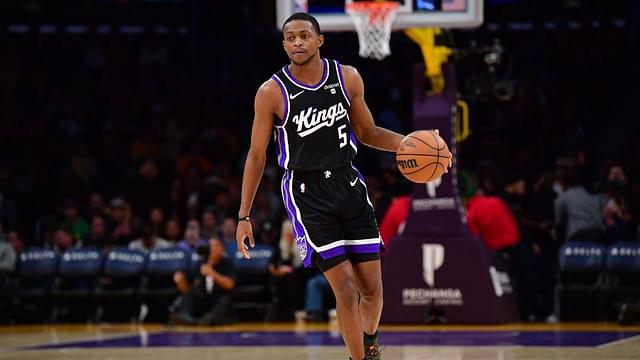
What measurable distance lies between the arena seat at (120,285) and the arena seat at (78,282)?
0.14 metres

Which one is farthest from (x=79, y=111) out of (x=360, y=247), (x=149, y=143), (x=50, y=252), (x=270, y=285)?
(x=360, y=247)

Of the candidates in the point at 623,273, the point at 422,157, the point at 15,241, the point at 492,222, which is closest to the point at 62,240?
the point at 15,241

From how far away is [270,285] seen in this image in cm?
1620

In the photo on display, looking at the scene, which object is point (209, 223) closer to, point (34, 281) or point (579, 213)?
point (34, 281)

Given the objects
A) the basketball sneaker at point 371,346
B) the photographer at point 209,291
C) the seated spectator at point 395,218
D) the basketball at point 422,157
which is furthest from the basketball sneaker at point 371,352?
the photographer at point 209,291

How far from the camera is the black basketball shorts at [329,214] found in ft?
23.6

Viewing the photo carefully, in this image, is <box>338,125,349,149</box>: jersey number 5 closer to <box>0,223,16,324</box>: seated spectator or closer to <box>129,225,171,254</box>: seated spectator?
<box>129,225,171,254</box>: seated spectator

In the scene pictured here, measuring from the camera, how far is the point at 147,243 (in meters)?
16.9

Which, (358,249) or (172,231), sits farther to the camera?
(172,231)

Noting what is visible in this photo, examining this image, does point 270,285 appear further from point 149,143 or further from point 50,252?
point 149,143

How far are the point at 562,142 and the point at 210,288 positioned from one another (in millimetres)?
7999

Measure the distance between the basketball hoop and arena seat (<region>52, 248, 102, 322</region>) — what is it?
5.62 m

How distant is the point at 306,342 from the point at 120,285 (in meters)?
5.64

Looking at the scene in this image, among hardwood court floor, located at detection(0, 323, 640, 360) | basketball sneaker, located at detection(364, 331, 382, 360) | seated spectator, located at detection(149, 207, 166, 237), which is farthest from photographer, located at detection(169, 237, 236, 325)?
basketball sneaker, located at detection(364, 331, 382, 360)
